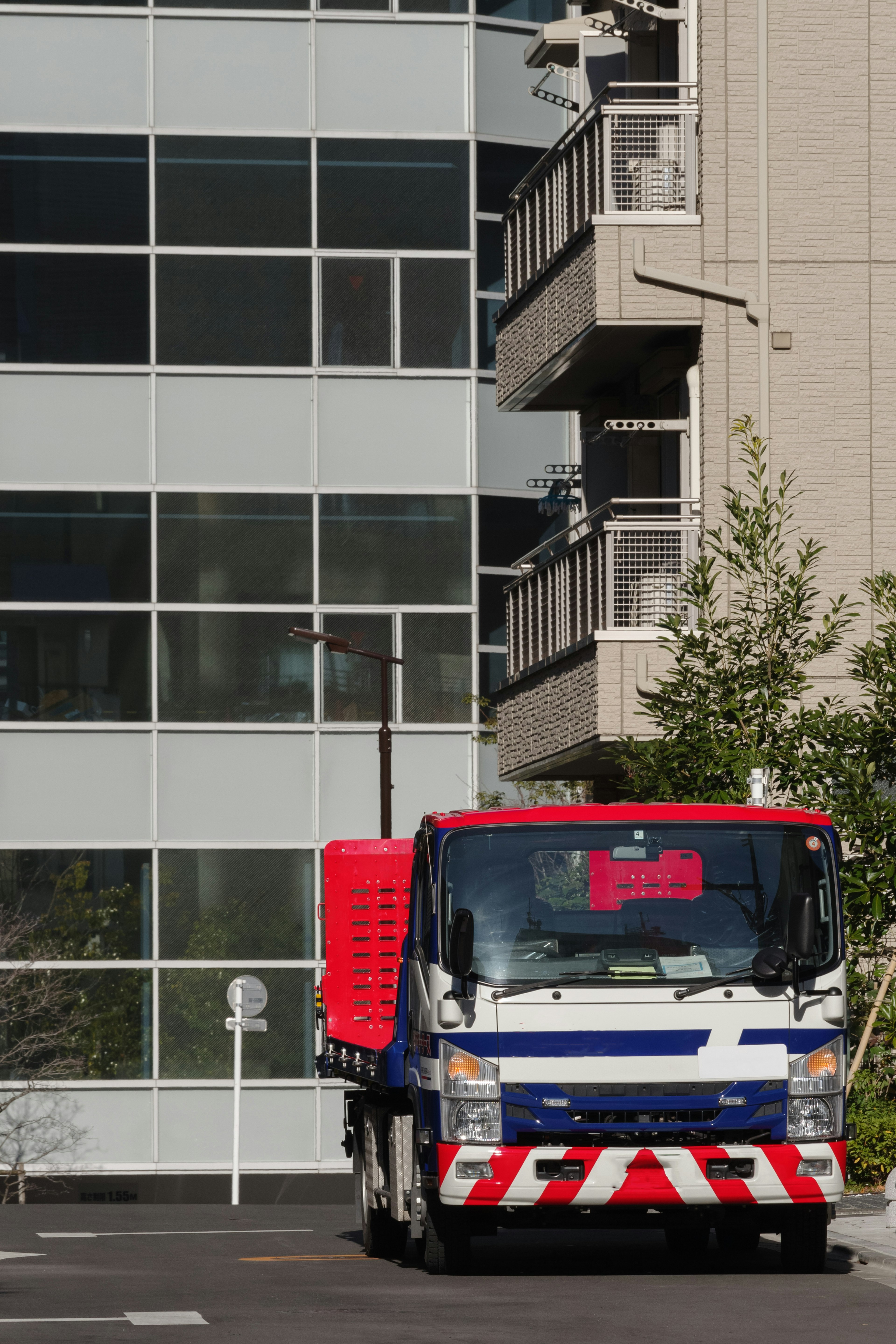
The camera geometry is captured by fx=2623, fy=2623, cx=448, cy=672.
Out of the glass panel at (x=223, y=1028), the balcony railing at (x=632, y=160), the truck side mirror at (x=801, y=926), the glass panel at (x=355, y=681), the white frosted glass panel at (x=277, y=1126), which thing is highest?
the balcony railing at (x=632, y=160)

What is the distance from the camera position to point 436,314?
36281 millimetres

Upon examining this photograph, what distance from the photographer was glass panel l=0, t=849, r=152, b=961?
34.8m

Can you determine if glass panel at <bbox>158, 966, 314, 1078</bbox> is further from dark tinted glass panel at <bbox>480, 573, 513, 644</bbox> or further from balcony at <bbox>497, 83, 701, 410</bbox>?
balcony at <bbox>497, 83, 701, 410</bbox>

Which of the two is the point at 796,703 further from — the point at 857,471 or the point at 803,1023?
the point at 803,1023

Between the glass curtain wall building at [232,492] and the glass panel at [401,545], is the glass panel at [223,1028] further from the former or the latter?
the glass panel at [401,545]

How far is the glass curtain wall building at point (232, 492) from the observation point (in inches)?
1375

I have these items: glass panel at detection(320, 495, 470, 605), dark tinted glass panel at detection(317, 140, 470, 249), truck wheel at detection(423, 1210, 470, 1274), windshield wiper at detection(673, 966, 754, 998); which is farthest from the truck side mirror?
dark tinted glass panel at detection(317, 140, 470, 249)

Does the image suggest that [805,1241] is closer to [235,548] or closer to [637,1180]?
[637,1180]

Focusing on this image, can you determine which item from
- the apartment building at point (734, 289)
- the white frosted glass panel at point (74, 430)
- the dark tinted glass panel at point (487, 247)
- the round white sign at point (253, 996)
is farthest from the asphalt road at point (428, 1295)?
the dark tinted glass panel at point (487, 247)

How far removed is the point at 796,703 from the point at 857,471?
252cm

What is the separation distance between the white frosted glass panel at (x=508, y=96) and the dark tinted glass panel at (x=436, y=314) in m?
1.97

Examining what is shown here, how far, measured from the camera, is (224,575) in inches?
1398

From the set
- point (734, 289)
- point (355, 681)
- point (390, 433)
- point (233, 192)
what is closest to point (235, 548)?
point (355, 681)

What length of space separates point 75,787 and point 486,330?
844cm
